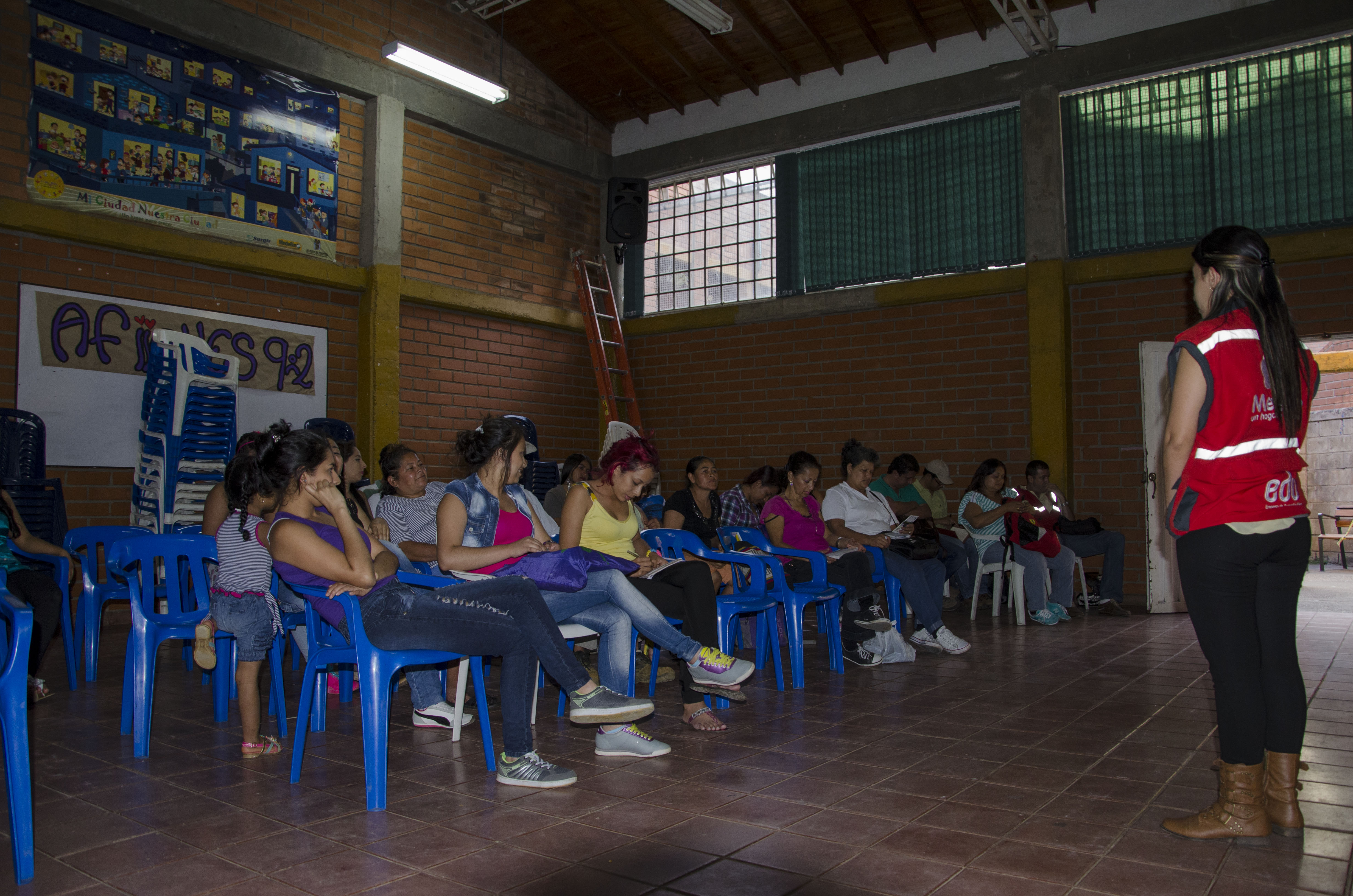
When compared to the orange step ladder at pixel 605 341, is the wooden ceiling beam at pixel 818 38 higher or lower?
higher

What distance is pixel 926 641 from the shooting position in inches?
216

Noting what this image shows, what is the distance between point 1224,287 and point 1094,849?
1.49m

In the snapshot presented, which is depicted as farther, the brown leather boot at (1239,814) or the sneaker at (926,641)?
the sneaker at (926,641)

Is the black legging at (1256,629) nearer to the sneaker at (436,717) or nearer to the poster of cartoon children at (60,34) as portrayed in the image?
the sneaker at (436,717)

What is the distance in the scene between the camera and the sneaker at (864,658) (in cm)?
503

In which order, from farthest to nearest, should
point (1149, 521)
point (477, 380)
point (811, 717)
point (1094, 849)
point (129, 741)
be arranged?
point (477, 380)
point (1149, 521)
point (811, 717)
point (129, 741)
point (1094, 849)

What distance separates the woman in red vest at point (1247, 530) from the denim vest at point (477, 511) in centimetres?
225

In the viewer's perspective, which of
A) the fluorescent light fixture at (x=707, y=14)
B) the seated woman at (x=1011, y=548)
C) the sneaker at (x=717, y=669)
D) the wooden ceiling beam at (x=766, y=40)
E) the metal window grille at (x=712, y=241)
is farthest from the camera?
the metal window grille at (x=712, y=241)

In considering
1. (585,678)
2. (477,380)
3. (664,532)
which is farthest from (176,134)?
(585,678)

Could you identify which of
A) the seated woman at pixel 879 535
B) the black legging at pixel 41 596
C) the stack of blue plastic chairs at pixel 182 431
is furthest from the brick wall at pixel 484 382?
the seated woman at pixel 879 535

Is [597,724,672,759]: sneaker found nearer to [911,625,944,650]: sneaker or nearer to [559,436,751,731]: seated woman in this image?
[559,436,751,731]: seated woman

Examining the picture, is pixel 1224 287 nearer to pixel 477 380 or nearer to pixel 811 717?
pixel 811 717

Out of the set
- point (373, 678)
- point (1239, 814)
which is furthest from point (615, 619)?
point (1239, 814)

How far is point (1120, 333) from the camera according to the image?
7980 millimetres
